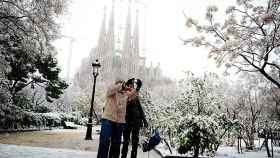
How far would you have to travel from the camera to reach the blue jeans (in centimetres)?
540

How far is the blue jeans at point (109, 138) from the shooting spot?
5402 millimetres

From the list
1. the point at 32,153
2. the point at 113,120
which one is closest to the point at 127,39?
the point at 32,153

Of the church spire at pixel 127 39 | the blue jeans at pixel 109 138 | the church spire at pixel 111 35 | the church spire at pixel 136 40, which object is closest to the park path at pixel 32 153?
the blue jeans at pixel 109 138

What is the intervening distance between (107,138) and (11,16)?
5284 mm

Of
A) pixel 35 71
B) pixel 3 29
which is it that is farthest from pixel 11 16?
pixel 35 71

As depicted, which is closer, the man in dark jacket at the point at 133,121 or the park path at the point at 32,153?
the man in dark jacket at the point at 133,121

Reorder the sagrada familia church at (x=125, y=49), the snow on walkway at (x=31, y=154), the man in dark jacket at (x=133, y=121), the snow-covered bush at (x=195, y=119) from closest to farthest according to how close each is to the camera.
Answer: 1. the man in dark jacket at (x=133, y=121)
2. the snow on walkway at (x=31, y=154)
3. the snow-covered bush at (x=195, y=119)
4. the sagrada familia church at (x=125, y=49)

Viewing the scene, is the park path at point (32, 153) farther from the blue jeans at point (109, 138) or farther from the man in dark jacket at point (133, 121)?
the blue jeans at point (109, 138)

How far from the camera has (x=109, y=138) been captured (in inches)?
215

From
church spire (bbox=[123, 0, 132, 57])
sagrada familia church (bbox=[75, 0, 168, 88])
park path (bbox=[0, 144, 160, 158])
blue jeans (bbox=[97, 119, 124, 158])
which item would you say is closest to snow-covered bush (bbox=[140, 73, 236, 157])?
park path (bbox=[0, 144, 160, 158])

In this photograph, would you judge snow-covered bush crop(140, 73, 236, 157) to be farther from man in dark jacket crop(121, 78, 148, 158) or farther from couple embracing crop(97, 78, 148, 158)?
couple embracing crop(97, 78, 148, 158)

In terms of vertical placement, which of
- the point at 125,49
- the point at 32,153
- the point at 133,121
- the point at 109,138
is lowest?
the point at 32,153

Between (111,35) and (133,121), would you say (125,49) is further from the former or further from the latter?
(133,121)

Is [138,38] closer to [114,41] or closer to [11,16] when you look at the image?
[114,41]
